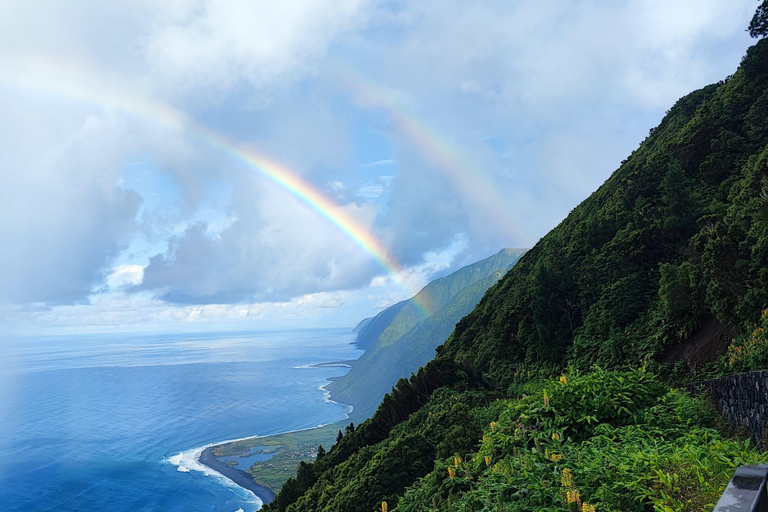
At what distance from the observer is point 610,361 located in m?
23.5

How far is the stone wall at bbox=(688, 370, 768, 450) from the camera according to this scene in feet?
23.5

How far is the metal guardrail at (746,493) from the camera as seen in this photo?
213 centimetres

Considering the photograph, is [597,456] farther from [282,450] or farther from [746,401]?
[282,450]

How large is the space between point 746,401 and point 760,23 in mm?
42894

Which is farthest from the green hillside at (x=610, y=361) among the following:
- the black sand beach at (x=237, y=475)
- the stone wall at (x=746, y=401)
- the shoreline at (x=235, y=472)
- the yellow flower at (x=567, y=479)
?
the black sand beach at (x=237, y=475)

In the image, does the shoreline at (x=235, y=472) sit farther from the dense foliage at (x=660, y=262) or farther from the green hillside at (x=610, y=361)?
the green hillside at (x=610, y=361)

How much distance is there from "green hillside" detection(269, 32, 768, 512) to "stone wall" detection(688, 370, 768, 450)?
0.28 meters

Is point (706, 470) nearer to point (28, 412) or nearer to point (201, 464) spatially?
point (201, 464)

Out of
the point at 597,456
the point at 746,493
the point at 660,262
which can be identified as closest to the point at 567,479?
the point at 597,456

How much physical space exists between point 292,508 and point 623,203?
88.9ft

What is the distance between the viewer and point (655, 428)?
759 cm

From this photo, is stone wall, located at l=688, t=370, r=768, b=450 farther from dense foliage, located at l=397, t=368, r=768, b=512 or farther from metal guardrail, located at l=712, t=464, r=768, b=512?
metal guardrail, located at l=712, t=464, r=768, b=512

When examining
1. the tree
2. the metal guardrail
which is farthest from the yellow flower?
the tree

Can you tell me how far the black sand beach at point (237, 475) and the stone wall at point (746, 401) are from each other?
100 m
